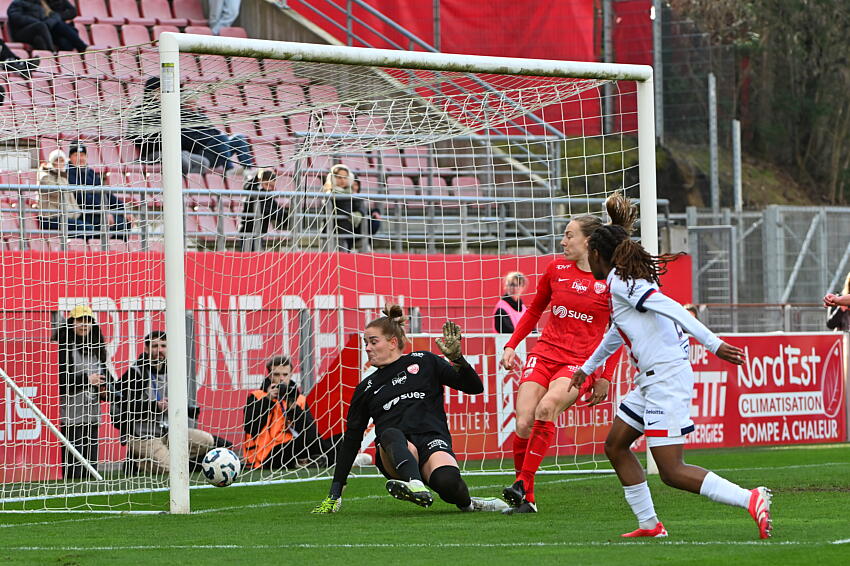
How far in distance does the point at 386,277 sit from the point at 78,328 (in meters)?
4.14

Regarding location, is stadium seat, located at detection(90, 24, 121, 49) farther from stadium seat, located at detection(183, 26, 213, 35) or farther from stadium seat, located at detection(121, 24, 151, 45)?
stadium seat, located at detection(183, 26, 213, 35)

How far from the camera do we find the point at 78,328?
1245 centimetres

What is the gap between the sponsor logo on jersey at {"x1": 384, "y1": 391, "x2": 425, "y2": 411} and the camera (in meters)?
8.93

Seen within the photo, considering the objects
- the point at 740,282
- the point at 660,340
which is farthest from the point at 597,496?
the point at 740,282

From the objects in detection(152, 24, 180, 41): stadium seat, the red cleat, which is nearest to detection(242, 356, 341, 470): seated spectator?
the red cleat

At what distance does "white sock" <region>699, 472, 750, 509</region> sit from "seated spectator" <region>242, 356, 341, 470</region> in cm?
605

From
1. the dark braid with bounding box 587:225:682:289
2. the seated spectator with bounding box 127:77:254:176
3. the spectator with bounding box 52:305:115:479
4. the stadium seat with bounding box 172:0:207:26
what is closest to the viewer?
the dark braid with bounding box 587:225:682:289

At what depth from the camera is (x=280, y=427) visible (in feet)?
40.9

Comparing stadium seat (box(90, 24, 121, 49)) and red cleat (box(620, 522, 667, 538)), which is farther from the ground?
stadium seat (box(90, 24, 121, 49))

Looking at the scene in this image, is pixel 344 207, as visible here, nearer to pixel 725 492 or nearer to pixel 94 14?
pixel 94 14

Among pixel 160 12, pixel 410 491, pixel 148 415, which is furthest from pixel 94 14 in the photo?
pixel 410 491

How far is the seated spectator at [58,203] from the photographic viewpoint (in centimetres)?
1393

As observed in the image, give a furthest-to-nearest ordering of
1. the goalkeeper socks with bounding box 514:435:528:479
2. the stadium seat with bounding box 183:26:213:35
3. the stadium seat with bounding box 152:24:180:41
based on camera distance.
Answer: the stadium seat with bounding box 183:26:213:35 < the stadium seat with bounding box 152:24:180:41 < the goalkeeper socks with bounding box 514:435:528:479

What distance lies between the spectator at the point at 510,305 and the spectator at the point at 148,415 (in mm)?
3327
